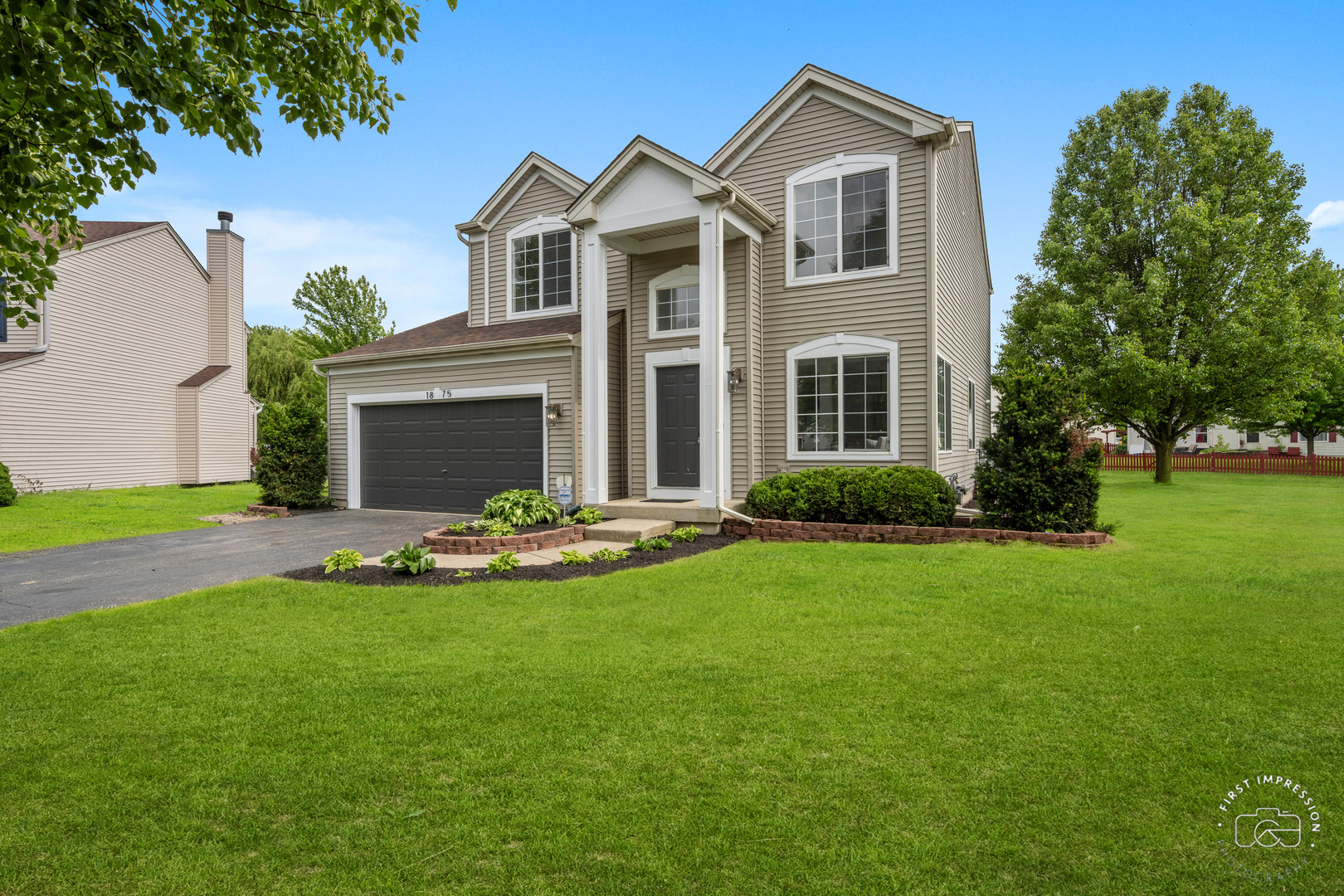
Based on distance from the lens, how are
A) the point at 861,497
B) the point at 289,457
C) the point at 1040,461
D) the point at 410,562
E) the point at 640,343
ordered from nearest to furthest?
the point at 410,562
the point at 1040,461
the point at 861,497
the point at 640,343
the point at 289,457

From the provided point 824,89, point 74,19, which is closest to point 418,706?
point 74,19

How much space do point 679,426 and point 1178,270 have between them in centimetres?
1799

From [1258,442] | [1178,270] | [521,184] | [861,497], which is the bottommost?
[861,497]

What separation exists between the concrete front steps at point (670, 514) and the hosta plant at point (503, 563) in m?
2.55

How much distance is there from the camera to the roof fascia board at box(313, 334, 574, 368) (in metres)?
12.8

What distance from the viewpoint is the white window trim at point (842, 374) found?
36.0ft

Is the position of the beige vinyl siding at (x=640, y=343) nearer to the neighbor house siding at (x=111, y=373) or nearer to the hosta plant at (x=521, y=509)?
the hosta plant at (x=521, y=509)

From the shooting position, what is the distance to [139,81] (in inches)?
150

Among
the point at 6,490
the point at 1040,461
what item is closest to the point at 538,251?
the point at 1040,461

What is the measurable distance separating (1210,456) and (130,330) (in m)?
38.0

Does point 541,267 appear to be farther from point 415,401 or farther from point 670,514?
point 670,514

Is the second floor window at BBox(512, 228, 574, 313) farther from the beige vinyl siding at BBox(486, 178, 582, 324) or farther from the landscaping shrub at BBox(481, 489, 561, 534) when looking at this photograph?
the landscaping shrub at BBox(481, 489, 561, 534)

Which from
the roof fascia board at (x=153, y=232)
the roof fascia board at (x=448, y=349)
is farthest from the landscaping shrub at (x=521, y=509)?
the roof fascia board at (x=153, y=232)

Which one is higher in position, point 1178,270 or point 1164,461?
point 1178,270
